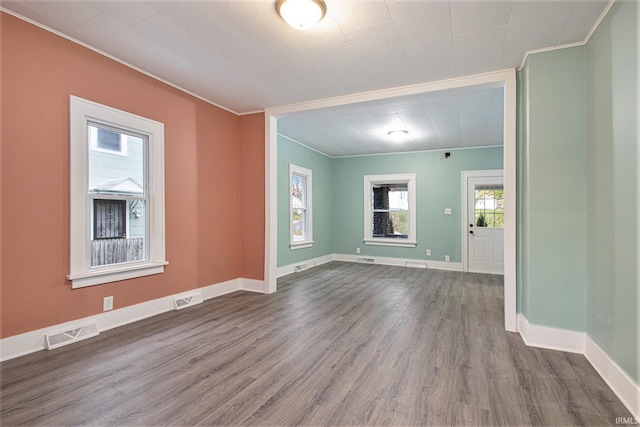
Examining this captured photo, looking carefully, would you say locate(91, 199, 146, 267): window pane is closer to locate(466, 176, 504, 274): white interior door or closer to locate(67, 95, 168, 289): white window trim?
locate(67, 95, 168, 289): white window trim

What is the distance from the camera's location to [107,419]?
1672 mm

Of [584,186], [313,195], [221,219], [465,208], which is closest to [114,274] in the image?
[221,219]

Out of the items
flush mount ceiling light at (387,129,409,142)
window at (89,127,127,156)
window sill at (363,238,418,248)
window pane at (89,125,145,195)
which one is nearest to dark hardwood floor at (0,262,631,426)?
window pane at (89,125,145,195)

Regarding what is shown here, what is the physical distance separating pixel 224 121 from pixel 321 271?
3450 millimetres

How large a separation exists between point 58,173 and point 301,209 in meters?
4.40

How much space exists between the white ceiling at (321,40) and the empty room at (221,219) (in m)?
0.02

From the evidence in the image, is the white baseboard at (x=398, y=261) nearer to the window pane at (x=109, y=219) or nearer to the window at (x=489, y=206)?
the window at (x=489, y=206)

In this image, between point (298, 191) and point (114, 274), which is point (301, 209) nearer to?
point (298, 191)

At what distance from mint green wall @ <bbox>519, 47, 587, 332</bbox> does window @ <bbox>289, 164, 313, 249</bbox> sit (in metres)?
4.21

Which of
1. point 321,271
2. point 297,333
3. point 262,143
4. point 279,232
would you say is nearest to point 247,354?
point 297,333

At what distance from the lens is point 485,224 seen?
6324 mm

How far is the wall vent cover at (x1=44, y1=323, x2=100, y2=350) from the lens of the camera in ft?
8.22

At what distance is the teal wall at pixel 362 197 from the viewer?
20.2 ft

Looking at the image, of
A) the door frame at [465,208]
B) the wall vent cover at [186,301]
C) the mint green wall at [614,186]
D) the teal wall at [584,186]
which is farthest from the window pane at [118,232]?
the door frame at [465,208]
